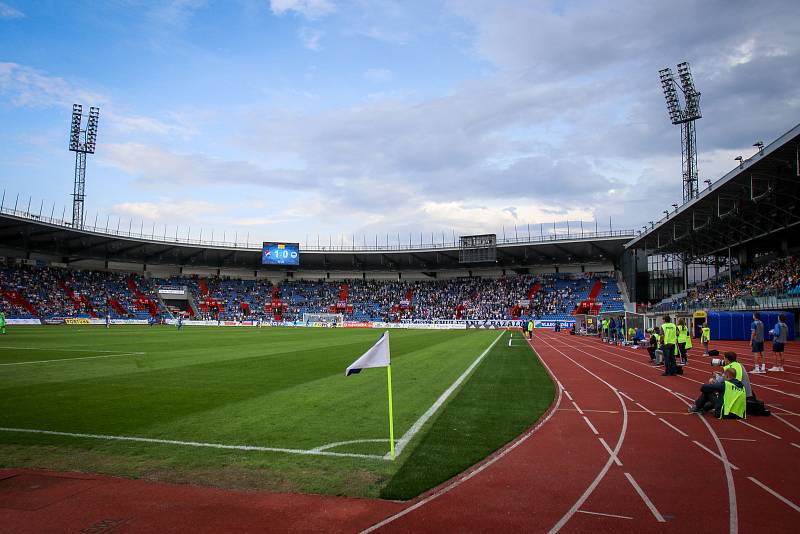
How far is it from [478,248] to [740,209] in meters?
37.1

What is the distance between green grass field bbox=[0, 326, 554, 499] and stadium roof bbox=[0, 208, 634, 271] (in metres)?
48.7

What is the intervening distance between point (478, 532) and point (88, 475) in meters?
4.80

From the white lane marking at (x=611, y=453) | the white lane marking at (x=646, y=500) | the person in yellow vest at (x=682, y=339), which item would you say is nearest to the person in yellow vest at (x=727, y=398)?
the white lane marking at (x=611, y=453)

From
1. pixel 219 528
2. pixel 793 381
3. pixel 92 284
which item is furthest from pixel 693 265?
pixel 92 284

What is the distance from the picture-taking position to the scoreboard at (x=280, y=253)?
2940 inches

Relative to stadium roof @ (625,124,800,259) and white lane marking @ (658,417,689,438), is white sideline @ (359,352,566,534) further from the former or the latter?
stadium roof @ (625,124,800,259)

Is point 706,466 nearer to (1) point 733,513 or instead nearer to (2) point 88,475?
(1) point 733,513

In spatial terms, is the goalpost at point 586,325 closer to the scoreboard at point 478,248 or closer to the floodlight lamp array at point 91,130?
the scoreboard at point 478,248

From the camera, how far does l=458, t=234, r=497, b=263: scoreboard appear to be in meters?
69.1

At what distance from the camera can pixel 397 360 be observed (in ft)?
64.8

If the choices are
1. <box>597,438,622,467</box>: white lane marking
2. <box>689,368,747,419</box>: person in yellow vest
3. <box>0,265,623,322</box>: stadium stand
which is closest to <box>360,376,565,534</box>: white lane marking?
<box>597,438,622,467</box>: white lane marking

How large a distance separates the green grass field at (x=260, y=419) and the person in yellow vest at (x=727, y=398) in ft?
10.5

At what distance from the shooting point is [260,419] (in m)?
9.00

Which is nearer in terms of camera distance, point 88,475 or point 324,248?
point 88,475
